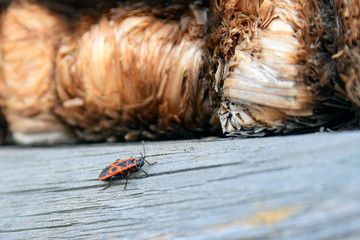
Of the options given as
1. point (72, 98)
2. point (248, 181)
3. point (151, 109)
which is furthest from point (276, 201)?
point (72, 98)

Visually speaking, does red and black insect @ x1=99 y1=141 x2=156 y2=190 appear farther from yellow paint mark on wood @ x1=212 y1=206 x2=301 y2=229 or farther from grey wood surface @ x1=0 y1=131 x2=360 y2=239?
yellow paint mark on wood @ x1=212 y1=206 x2=301 y2=229

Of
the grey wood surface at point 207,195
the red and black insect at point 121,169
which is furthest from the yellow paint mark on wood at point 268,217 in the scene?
the red and black insect at point 121,169

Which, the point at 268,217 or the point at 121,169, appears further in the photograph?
the point at 121,169

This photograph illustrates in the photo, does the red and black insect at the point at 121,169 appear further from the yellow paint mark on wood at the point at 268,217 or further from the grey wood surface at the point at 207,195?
the yellow paint mark on wood at the point at 268,217

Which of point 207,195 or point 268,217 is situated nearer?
point 268,217

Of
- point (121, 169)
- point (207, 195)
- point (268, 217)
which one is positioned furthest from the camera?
point (121, 169)

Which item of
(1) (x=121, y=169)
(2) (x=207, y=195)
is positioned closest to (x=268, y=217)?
(2) (x=207, y=195)

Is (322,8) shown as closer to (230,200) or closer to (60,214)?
(230,200)

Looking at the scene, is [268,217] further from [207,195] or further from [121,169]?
[121,169]

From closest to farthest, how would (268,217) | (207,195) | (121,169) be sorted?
(268,217)
(207,195)
(121,169)
